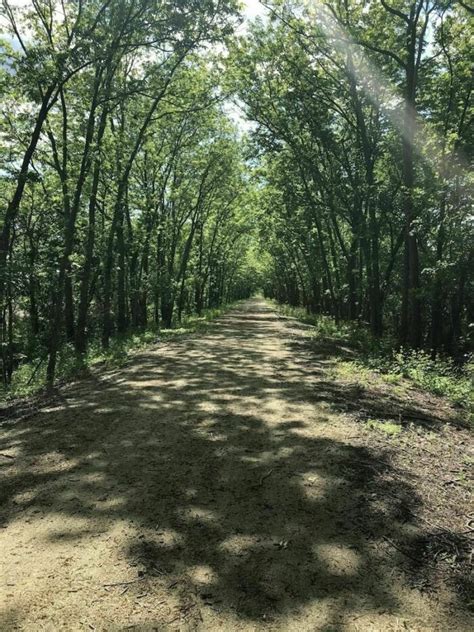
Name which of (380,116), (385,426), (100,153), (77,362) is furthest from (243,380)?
(380,116)

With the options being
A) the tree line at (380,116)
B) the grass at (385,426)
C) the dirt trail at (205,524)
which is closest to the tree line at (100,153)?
the tree line at (380,116)

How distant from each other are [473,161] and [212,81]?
33.1ft

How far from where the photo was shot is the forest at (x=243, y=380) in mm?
3078

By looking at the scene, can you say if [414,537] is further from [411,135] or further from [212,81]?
[212,81]

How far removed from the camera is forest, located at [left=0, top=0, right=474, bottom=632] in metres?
3.08

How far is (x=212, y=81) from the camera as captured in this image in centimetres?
1669

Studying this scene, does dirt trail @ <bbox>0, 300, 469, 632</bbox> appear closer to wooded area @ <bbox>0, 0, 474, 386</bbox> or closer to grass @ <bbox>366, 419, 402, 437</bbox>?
grass @ <bbox>366, 419, 402, 437</bbox>

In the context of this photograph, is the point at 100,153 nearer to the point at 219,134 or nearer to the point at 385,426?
the point at 385,426

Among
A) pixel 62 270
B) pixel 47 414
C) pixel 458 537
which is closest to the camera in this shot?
pixel 458 537

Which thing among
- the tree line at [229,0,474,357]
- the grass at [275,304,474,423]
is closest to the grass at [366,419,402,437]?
the grass at [275,304,474,423]

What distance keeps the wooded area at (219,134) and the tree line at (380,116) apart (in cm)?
7

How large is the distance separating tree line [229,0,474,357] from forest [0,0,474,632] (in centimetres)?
10

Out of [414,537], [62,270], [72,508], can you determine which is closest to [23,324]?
[62,270]

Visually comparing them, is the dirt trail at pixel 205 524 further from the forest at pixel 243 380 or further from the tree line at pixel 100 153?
the tree line at pixel 100 153
